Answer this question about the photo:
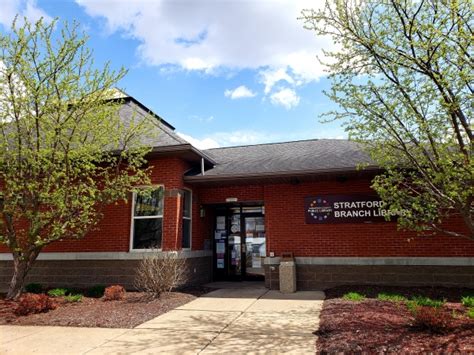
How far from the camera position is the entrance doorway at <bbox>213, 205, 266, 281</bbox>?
12508 mm

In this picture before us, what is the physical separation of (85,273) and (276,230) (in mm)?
6048

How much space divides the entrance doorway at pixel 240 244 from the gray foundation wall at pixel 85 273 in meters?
1.24

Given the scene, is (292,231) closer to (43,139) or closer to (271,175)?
(271,175)

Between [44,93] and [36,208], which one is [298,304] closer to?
[36,208]

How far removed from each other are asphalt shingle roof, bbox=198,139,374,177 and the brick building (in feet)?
0.19

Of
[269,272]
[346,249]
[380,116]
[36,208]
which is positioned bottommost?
[269,272]

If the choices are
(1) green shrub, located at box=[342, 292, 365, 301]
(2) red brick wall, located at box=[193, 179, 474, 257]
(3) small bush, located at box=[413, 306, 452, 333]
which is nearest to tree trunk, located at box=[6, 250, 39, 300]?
(2) red brick wall, located at box=[193, 179, 474, 257]

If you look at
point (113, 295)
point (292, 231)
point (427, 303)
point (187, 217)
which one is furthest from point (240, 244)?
point (427, 303)

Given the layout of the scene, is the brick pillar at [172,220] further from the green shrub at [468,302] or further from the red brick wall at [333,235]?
the green shrub at [468,302]

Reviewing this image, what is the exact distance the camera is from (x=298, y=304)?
8234 millimetres

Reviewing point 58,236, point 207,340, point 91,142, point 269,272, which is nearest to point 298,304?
point 269,272

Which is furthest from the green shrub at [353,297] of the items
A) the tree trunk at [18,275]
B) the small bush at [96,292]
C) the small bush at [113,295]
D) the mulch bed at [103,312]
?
the tree trunk at [18,275]

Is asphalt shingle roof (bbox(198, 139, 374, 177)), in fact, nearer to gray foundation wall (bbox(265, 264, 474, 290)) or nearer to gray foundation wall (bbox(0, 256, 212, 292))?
gray foundation wall (bbox(265, 264, 474, 290))

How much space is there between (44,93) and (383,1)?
7642 millimetres
